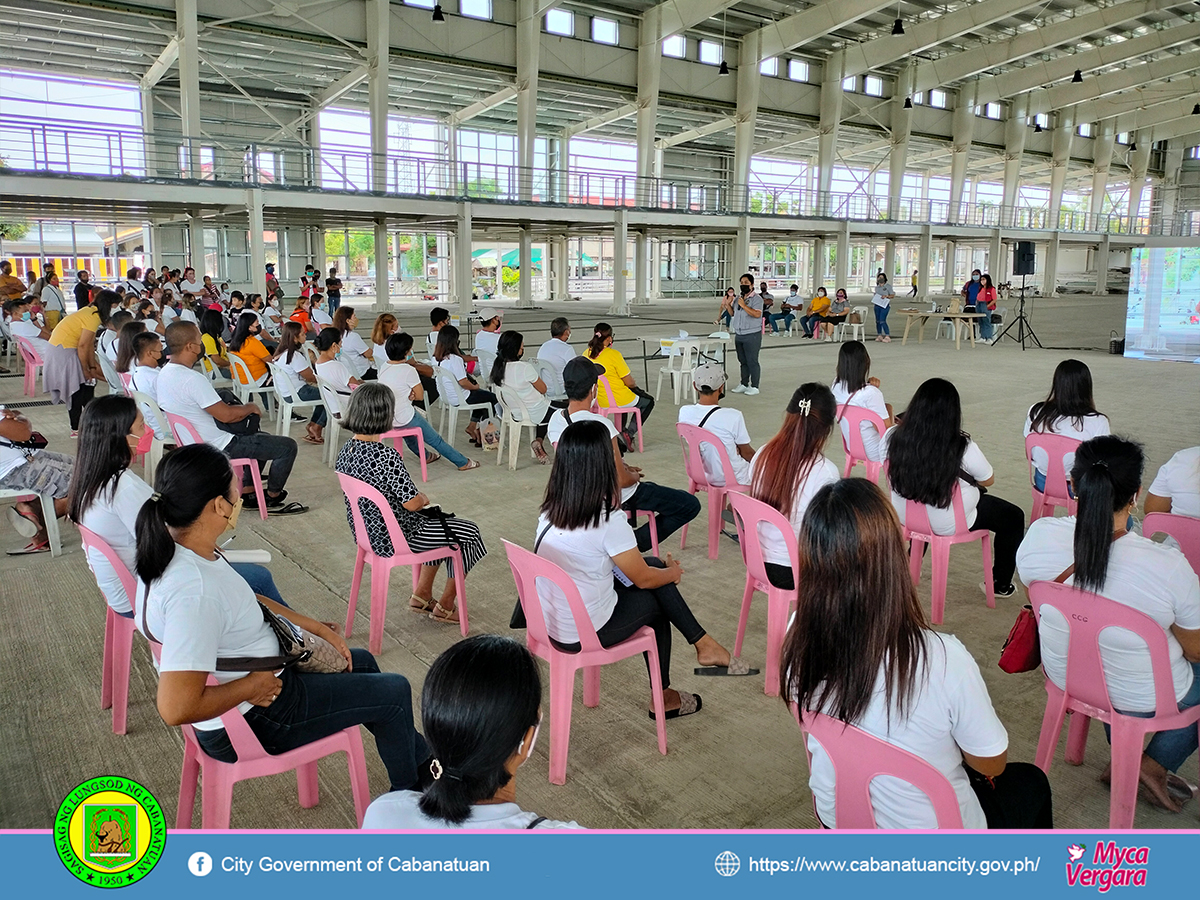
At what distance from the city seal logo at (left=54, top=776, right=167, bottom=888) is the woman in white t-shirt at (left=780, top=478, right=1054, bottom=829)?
1.22 m

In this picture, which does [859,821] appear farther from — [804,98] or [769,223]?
[804,98]

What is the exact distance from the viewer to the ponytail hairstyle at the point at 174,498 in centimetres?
190

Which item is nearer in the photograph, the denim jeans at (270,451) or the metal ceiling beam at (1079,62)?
the denim jeans at (270,451)

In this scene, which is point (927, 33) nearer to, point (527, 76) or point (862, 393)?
point (527, 76)

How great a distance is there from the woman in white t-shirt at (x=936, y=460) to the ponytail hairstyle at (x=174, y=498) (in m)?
2.61

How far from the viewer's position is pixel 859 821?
165 cm

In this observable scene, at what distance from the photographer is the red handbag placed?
2400 millimetres

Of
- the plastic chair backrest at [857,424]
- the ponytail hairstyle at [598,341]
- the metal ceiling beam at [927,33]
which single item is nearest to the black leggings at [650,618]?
the plastic chair backrest at [857,424]

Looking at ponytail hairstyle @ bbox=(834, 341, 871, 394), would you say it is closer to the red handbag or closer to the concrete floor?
the concrete floor

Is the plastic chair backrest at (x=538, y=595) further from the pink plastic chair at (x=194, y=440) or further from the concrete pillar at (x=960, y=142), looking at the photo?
the concrete pillar at (x=960, y=142)

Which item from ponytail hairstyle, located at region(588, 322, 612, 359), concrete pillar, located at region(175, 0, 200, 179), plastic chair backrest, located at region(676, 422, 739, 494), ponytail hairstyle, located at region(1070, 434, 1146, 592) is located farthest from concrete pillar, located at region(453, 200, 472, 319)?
ponytail hairstyle, located at region(1070, 434, 1146, 592)

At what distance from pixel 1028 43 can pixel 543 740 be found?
81.9ft

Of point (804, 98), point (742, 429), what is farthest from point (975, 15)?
point (742, 429)

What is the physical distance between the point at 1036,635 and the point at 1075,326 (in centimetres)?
2060
